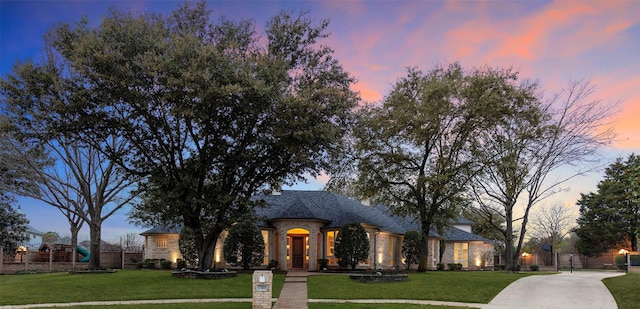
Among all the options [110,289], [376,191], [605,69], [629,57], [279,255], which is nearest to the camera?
[110,289]

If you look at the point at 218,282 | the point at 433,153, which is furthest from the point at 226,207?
the point at 433,153

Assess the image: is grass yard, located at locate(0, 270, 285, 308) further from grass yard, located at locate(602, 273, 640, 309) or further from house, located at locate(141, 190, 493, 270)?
grass yard, located at locate(602, 273, 640, 309)

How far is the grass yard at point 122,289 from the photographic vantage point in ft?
55.5

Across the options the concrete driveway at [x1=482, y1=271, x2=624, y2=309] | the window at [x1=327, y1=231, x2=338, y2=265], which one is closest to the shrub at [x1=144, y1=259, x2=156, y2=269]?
the window at [x1=327, y1=231, x2=338, y2=265]

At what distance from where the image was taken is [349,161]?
91.0 feet

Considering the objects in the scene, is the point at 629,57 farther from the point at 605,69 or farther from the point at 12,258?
the point at 12,258

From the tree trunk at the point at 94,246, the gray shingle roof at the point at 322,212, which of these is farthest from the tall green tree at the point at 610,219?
the tree trunk at the point at 94,246

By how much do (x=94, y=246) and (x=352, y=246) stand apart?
15.6 meters

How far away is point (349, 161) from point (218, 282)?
415 inches

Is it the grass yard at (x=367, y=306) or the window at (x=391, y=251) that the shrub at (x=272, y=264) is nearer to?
the window at (x=391, y=251)

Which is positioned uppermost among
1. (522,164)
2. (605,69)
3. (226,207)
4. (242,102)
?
(605,69)

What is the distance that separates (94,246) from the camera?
1133 inches

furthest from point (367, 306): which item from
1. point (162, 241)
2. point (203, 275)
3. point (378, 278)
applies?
point (162, 241)

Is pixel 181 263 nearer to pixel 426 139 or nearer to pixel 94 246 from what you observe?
pixel 94 246
